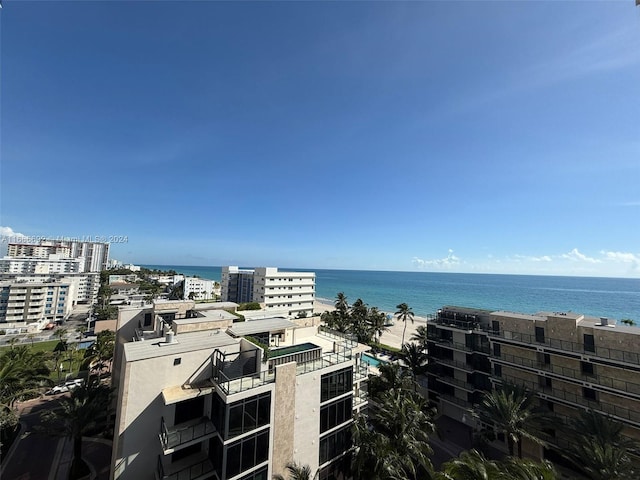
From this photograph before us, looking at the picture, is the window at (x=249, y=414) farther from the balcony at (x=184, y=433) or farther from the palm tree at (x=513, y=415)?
the palm tree at (x=513, y=415)

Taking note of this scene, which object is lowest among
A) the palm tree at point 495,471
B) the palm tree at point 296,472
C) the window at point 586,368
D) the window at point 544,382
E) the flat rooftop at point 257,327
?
the palm tree at point 296,472

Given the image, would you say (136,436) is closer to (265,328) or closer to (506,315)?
(265,328)


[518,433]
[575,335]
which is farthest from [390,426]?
[575,335]

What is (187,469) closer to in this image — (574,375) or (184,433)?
(184,433)

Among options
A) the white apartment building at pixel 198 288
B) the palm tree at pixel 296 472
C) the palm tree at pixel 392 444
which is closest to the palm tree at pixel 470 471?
the palm tree at pixel 392 444

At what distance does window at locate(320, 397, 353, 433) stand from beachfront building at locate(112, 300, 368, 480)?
0.07 meters

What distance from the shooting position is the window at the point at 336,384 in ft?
62.4

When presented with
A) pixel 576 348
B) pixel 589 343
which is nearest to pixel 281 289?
pixel 576 348

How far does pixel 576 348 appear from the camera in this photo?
930 inches

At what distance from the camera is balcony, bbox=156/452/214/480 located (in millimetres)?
15008

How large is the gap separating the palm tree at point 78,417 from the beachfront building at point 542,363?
110 ft

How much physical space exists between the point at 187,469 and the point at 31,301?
106 m

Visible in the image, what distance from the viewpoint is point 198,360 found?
1736 centimetres

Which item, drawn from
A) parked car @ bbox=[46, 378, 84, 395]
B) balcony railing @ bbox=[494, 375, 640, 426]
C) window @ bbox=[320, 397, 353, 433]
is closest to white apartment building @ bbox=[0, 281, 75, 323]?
parked car @ bbox=[46, 378, 84, 395]
